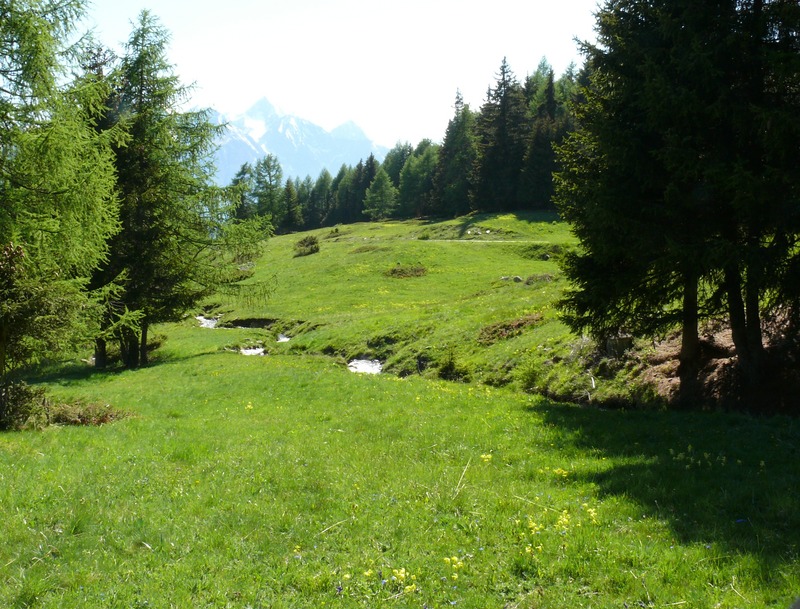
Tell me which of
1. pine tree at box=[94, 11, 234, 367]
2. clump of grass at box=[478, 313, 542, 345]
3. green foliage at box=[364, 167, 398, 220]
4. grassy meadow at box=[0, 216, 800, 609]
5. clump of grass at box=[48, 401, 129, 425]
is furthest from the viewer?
green foliage at box=[364, 167, 398, 220]

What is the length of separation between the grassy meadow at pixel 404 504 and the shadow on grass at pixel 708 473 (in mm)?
45

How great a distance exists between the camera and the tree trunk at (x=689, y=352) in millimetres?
14328

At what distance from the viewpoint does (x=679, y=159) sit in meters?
12.5

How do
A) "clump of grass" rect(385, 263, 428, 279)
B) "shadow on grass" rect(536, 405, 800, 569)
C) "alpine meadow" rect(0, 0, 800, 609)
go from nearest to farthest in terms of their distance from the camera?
1. "alpine meadow" rect(0, 0, 800, 609)
2. "shadow on grass" rect(536, 405, 800, 569)
3. "clump of grass" rect(385, 263, 428, 279)

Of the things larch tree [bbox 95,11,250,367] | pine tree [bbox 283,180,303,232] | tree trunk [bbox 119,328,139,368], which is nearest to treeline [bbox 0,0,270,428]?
larch tree [bbox 95,11,250,367]

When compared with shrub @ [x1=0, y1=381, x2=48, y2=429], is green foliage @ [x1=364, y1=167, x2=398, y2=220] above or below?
above

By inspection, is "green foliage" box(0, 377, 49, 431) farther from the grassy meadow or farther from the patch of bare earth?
the patch of bare earth

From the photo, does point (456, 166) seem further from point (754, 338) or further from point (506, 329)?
point (754, 338)

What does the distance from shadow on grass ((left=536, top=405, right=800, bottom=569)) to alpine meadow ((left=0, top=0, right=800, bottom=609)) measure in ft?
0.18

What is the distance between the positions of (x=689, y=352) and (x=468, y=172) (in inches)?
3342

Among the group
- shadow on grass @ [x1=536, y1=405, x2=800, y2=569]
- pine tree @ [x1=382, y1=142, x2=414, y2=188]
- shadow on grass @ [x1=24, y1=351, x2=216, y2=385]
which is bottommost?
shadow on grass @ [x1=24, y1=351, x2=216, y2=385]

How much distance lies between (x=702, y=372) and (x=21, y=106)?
748 inches

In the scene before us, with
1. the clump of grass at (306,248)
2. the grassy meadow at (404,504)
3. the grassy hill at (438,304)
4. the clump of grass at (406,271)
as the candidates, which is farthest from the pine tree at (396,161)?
the grassy meadow at (404,504)

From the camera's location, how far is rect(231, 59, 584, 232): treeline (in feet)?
272
